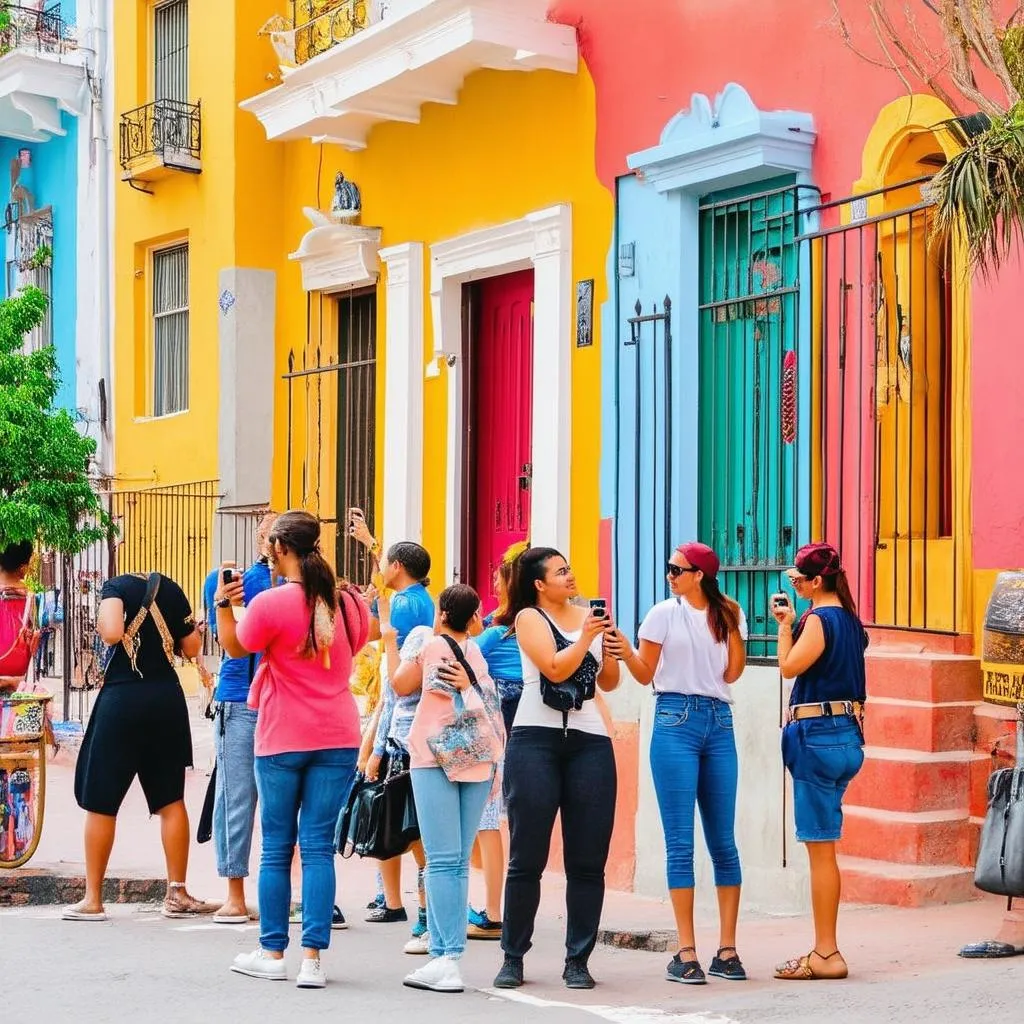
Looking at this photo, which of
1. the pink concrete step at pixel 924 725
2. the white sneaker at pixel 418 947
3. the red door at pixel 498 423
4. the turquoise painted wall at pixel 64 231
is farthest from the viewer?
the turquoise painted wall at pixel 64 231

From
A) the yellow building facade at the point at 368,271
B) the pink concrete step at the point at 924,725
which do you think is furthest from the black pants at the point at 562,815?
the yellow building facade at the point at 368,271

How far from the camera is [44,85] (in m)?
17.7

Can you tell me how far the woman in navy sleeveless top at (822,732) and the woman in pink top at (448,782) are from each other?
120 centimetres

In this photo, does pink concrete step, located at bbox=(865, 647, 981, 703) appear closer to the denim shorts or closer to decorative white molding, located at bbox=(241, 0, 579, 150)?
the denim shorts

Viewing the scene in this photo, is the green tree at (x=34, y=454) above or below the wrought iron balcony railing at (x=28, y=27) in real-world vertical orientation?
below

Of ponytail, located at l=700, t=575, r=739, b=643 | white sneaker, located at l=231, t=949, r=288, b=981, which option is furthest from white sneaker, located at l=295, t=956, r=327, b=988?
ponytail, located at l=700, t=575, r=739, b=643

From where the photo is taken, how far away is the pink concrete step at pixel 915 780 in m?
8.72

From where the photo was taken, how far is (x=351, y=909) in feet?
30.4

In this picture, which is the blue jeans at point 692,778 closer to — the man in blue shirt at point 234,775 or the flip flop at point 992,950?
the flip flop at point 992,950

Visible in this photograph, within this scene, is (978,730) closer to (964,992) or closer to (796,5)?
(964,992)

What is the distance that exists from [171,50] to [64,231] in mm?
2476

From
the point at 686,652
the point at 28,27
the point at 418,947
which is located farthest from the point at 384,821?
the point at 28,27

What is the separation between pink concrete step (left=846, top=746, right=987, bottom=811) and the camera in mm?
8719

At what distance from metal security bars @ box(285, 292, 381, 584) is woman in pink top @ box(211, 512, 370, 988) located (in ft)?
22.5
